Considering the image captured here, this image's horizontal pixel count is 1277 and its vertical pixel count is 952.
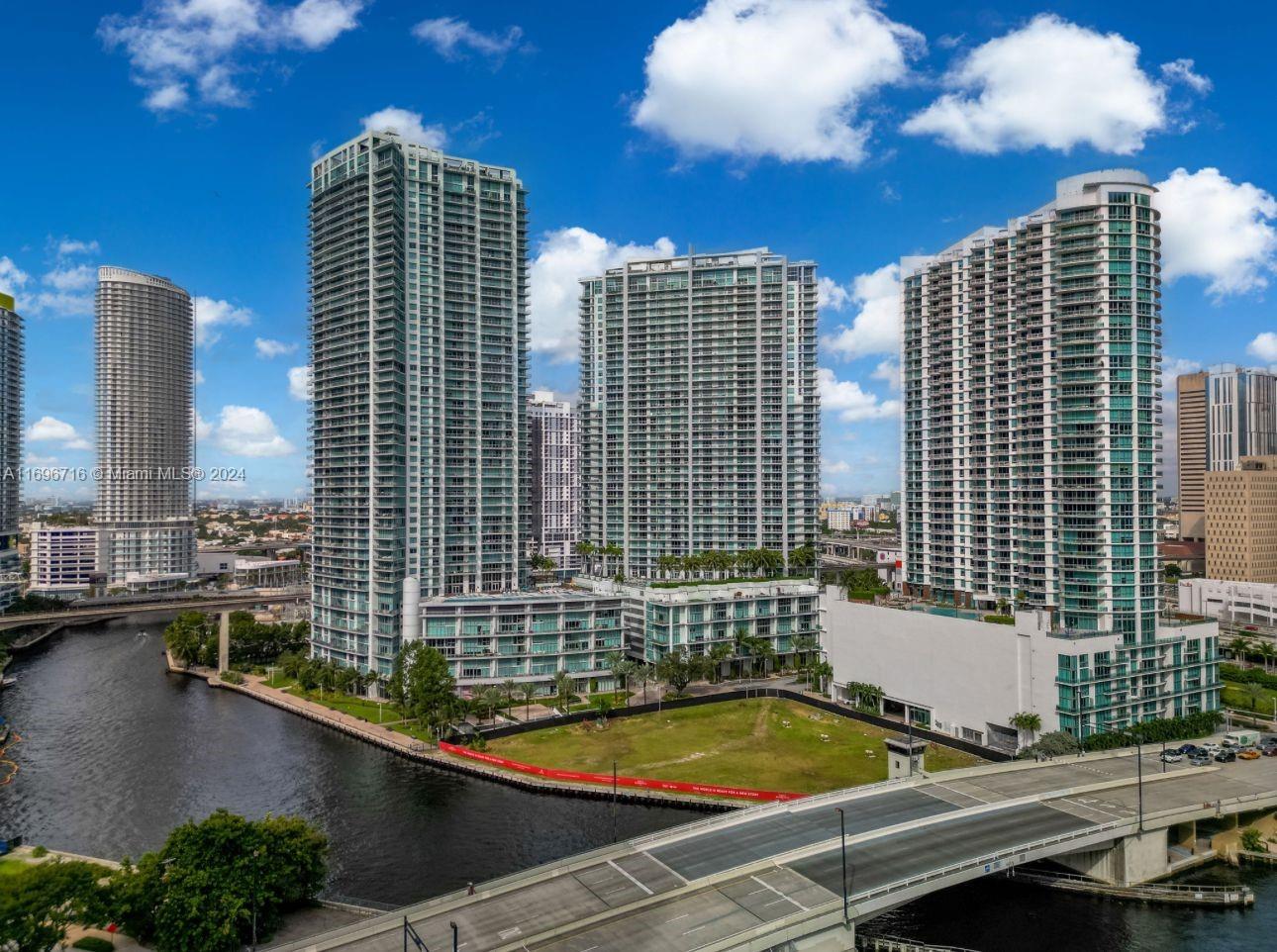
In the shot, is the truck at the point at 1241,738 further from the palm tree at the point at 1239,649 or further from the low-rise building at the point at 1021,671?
the palm tree at the point at 1239,649

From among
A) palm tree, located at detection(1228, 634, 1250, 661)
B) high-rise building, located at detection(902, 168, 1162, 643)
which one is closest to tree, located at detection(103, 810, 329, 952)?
high-rise building, located at detection(902, 168, 1162, 643)

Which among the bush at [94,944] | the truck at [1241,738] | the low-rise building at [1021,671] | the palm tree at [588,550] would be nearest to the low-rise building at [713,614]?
the low-rise building at [1021,671]

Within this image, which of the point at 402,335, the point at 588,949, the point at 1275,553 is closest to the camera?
the point at 588,949

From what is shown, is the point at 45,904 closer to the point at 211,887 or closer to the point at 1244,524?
the point at 211,887

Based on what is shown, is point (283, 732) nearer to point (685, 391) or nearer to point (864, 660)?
point (864, 660)

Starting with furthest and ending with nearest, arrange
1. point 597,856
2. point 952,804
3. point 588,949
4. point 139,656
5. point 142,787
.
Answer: point 139,656, point 142,787, point 952,804, point 597,856, point 588,949

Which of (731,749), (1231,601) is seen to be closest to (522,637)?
(731,749)

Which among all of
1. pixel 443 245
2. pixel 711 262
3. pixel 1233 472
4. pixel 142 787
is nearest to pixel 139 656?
pixel 142 787
